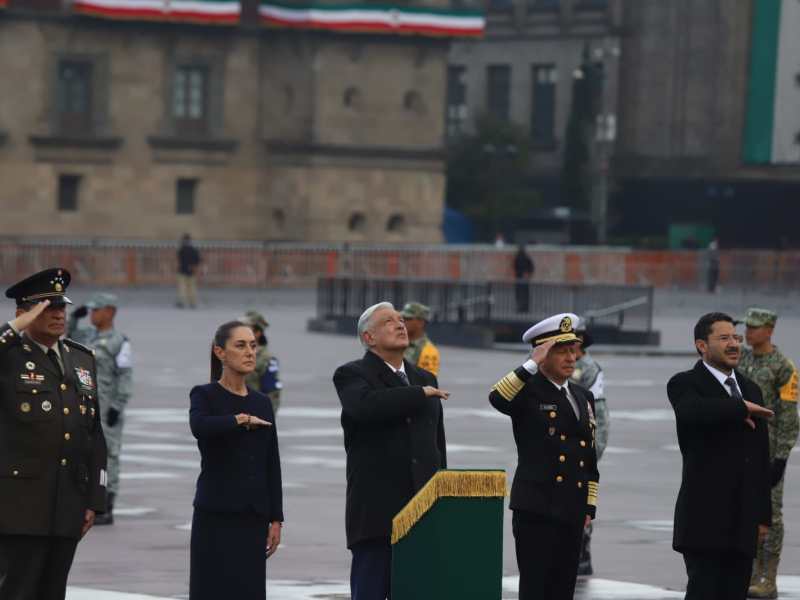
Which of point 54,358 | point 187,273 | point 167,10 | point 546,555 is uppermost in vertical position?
point 167,10

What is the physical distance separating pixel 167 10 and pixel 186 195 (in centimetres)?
682

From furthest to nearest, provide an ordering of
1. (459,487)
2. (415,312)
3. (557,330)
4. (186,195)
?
(186,195) < (415,312) < (557,330) < (459,487)

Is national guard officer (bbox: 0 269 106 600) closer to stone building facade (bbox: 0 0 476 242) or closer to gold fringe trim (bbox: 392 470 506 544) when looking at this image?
gold fringe trim (bbox: 392 470 506 544)

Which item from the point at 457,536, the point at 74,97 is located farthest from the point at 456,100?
the point at 457,536

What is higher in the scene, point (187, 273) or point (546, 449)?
point (546, 449)

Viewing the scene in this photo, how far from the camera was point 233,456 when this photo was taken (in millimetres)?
10250

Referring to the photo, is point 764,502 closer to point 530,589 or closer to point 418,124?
point 530,589

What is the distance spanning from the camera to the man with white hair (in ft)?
34.8

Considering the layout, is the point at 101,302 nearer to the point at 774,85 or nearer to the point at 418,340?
the point at 418,340

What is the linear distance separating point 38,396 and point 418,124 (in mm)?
67960

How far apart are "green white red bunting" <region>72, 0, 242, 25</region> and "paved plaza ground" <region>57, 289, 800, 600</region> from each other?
30.9 metres

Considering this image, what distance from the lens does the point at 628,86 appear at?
93.5 meters

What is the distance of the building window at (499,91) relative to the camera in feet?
322

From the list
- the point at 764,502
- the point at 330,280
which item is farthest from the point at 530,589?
the point at 330,280
